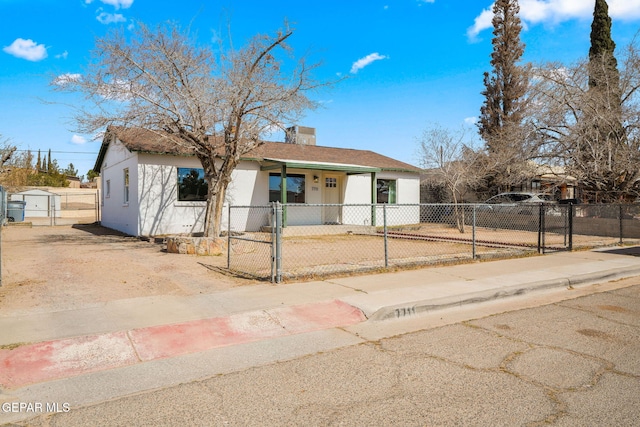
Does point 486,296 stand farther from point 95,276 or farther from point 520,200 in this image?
point 520,200

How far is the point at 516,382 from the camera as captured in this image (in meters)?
3.74

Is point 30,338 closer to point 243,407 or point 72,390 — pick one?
point 72,390

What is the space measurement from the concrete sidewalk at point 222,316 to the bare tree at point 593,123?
35.1ft

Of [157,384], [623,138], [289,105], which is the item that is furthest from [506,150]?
[157,384]

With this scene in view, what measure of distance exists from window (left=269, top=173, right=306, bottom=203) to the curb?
13126mm

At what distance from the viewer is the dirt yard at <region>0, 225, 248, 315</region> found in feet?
21.8

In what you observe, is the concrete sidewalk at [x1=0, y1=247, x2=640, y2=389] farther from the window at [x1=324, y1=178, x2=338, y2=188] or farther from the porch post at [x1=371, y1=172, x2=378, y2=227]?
the window at [x1=324, y1=178, x2=338, y2=188]

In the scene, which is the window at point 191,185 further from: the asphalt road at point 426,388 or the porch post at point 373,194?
the asphalt road at point 426,388

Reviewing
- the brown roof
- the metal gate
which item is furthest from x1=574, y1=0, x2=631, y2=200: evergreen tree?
the metal gate

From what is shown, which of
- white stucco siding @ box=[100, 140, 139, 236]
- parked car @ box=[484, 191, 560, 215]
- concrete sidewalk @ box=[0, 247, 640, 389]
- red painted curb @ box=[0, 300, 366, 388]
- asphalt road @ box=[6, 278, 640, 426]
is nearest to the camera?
asphalt road @ box=[6, 278, 640, 426]

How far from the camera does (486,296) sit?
22.9ft

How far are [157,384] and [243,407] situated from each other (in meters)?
1.00

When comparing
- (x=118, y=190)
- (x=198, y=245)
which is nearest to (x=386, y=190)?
(x=118, y=190)

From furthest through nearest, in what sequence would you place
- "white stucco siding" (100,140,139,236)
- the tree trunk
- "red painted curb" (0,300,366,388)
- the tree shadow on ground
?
"white stucco siding" (100,140,139,236) < the tree trunk < the tree shadow on ground < "red painted curb" (0,300,366,388)
